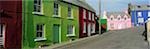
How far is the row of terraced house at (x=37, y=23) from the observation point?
2080cm

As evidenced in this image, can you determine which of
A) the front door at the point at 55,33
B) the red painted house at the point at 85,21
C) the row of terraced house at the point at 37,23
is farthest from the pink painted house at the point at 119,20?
the front door at the point at 55,33

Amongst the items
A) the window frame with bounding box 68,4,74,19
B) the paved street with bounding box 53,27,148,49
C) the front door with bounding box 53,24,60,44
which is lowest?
the paved street with bounding box 53,27,148,49

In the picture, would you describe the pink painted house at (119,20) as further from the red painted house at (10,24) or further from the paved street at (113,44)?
the red painted house at (10,24)

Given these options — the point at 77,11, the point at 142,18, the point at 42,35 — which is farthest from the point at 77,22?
the point at 142,18

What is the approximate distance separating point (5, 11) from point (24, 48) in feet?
9.81

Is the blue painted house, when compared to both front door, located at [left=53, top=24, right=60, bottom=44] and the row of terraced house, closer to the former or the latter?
the row of terraced house

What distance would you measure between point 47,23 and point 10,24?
535 cm

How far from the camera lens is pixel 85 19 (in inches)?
1535

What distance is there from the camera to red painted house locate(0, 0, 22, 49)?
20.5 m

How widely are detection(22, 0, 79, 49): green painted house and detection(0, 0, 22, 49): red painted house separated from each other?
52 cm

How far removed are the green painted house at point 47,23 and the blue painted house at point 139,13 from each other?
58.6 m

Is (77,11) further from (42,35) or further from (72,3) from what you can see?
(42,35)

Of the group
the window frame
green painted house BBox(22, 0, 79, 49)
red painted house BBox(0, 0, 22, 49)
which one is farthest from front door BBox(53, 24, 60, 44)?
red painted house BBox(0, 0, 22, 49)

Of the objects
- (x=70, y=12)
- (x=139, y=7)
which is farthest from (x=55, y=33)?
(x=139, y=7)
